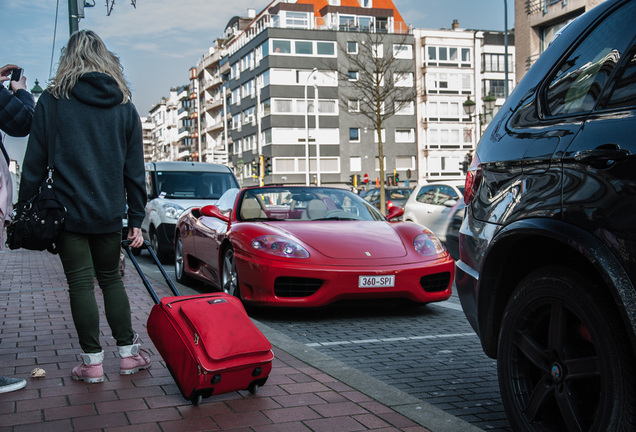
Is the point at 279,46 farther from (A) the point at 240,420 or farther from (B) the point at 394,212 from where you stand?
(A) the point at 240,420

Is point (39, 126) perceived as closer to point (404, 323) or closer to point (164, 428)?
point (164, 428)

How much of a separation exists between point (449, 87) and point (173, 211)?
63.6 m

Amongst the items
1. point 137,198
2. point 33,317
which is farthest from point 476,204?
point 33,317

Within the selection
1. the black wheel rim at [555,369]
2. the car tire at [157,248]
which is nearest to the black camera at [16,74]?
the black wheel rim at [555,369]

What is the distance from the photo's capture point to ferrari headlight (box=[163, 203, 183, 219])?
13.2 m

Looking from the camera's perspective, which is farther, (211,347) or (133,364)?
(133,364)

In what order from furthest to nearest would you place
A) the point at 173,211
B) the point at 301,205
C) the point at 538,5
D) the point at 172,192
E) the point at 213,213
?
the point at 538,5 < the point at 172,192 < the point at 173,211 < the point at 301,205 < the point at 213,213

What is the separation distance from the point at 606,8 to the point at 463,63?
241 ft

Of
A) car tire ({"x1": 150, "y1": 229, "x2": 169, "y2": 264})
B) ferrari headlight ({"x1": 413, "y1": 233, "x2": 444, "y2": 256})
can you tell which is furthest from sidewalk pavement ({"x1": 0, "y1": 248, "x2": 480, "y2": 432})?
car tire ({"x1": 150, "y1": 229, "x2": 169, "y2": 264})

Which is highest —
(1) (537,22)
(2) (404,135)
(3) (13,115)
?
(1) (537,22)

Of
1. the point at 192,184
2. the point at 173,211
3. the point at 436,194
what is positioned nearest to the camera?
the point at 173,211

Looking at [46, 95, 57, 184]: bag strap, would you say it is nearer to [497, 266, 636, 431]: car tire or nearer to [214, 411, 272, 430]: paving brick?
[214, 411, 272, 430]: paving brick

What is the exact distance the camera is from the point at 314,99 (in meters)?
70.6

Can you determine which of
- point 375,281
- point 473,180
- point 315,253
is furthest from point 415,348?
point 473,180
